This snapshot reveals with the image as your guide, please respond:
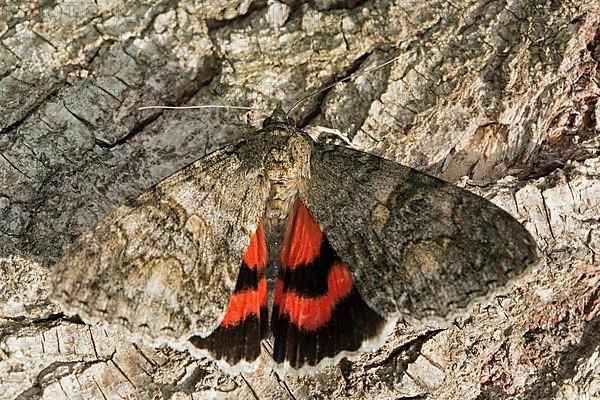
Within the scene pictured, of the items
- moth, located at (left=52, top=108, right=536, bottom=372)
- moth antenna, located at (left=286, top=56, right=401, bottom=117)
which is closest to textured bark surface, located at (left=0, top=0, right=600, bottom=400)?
moth antenna, located at (left=286, top=56, right=401, bottom=117)

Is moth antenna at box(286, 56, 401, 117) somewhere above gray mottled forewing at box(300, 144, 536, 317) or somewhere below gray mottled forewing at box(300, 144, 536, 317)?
above

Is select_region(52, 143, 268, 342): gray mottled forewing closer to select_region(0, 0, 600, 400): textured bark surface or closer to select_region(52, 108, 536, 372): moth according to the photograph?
select_region(52, 108, 536, 372): moth

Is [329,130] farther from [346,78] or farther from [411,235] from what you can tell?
[411,235]

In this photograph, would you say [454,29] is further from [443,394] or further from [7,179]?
[7,179]

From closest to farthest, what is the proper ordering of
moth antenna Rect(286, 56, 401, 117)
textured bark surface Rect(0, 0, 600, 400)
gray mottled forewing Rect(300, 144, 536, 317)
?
gray mottled forewing Rect(300, 144, 536, 317) → textured bark surface Rect(0, 0, 600, 400) → moth antenna Rect(286, 56, 401, 117)

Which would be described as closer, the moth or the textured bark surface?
the moth

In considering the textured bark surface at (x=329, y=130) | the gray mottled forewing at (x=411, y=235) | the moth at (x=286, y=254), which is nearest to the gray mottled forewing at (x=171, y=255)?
the moth at (x=286, y=254)

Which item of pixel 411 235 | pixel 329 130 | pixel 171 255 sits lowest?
pixel 411 235

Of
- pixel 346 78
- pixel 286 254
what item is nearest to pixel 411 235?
pixel 286 254

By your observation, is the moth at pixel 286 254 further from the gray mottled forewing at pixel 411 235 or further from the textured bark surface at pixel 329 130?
the textured bark surface at pixel 329 130
